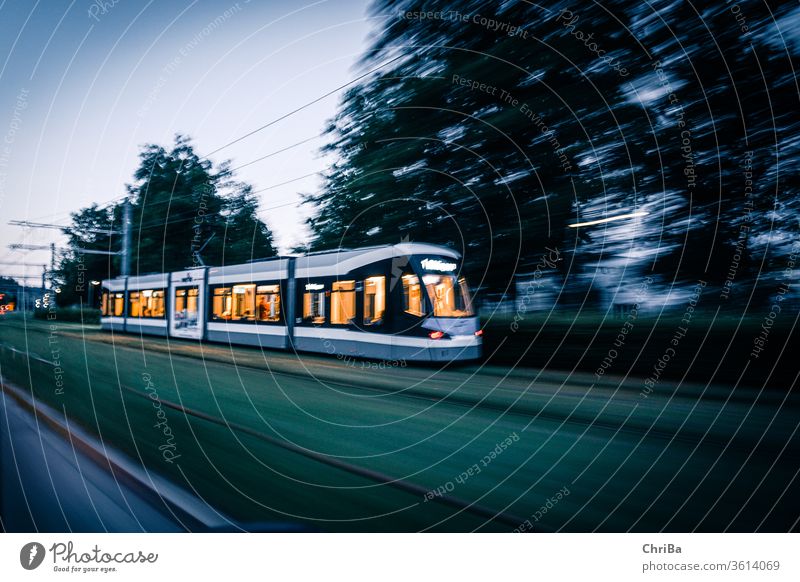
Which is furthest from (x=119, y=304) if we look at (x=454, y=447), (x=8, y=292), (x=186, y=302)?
(x=454, y=447)

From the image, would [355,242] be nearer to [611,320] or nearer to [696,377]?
[611,320]

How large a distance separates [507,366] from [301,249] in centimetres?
645

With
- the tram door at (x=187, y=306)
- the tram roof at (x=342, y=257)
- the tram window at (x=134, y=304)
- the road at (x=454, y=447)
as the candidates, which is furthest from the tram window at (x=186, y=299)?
the road at (x=454, y=447)

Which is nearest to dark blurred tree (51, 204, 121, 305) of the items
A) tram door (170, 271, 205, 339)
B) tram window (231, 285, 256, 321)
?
tram window (231, 285, 256, 321)

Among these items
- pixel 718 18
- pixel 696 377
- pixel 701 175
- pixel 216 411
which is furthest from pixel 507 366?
pixel 718 18

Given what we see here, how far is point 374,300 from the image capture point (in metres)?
10.9

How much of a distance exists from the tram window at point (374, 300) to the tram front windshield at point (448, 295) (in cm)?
110

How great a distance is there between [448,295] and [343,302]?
9.20 ft

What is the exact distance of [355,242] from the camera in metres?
10.9

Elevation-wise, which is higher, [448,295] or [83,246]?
[83,246]

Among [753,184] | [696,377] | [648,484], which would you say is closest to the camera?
[648,484]

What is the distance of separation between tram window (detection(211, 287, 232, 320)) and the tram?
0.03 meters

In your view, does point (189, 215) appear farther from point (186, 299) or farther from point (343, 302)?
point (186, 299)
